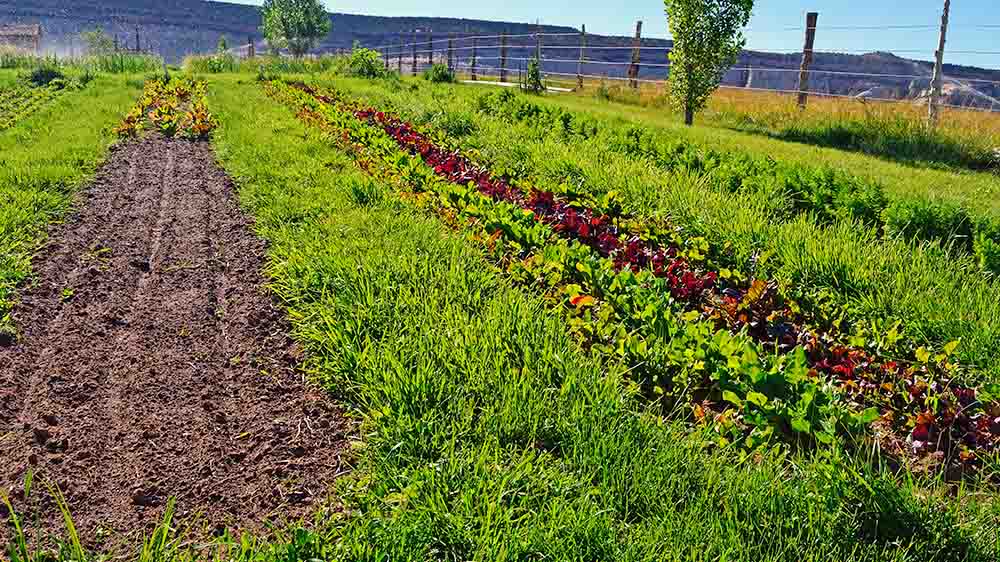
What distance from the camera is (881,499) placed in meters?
2.49

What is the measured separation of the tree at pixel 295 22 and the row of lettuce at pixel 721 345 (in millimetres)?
43192

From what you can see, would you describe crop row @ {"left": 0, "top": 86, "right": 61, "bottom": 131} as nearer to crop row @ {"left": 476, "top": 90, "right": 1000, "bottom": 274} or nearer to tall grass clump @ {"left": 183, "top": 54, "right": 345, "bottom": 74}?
crop row @ {"left": 476, "top": 90, "right": 1000, "bottom": 274}

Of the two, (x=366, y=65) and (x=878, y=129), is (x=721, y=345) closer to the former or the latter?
(x=878, y=129)

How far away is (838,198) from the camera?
21.2 feet

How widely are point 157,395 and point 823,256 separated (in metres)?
4.31

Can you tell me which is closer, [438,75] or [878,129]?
[878,129]

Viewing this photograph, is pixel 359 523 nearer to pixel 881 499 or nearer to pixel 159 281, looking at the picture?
pixel 881 499

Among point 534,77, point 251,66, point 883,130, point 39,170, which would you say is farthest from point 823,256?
point 251,66

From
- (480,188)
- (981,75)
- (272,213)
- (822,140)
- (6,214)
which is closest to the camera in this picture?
(6,214)

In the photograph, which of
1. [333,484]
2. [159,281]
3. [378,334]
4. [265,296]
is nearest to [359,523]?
[333,484]

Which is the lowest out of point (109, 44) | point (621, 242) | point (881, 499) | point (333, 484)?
point (333, 484)

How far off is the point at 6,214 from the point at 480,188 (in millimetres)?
3845

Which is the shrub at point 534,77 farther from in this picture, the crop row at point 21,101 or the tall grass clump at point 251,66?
the crop row at point 21,101

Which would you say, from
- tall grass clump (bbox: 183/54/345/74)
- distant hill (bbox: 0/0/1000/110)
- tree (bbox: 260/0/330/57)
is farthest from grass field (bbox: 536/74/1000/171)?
distant hill (bbox: 0/0/1000/110)
